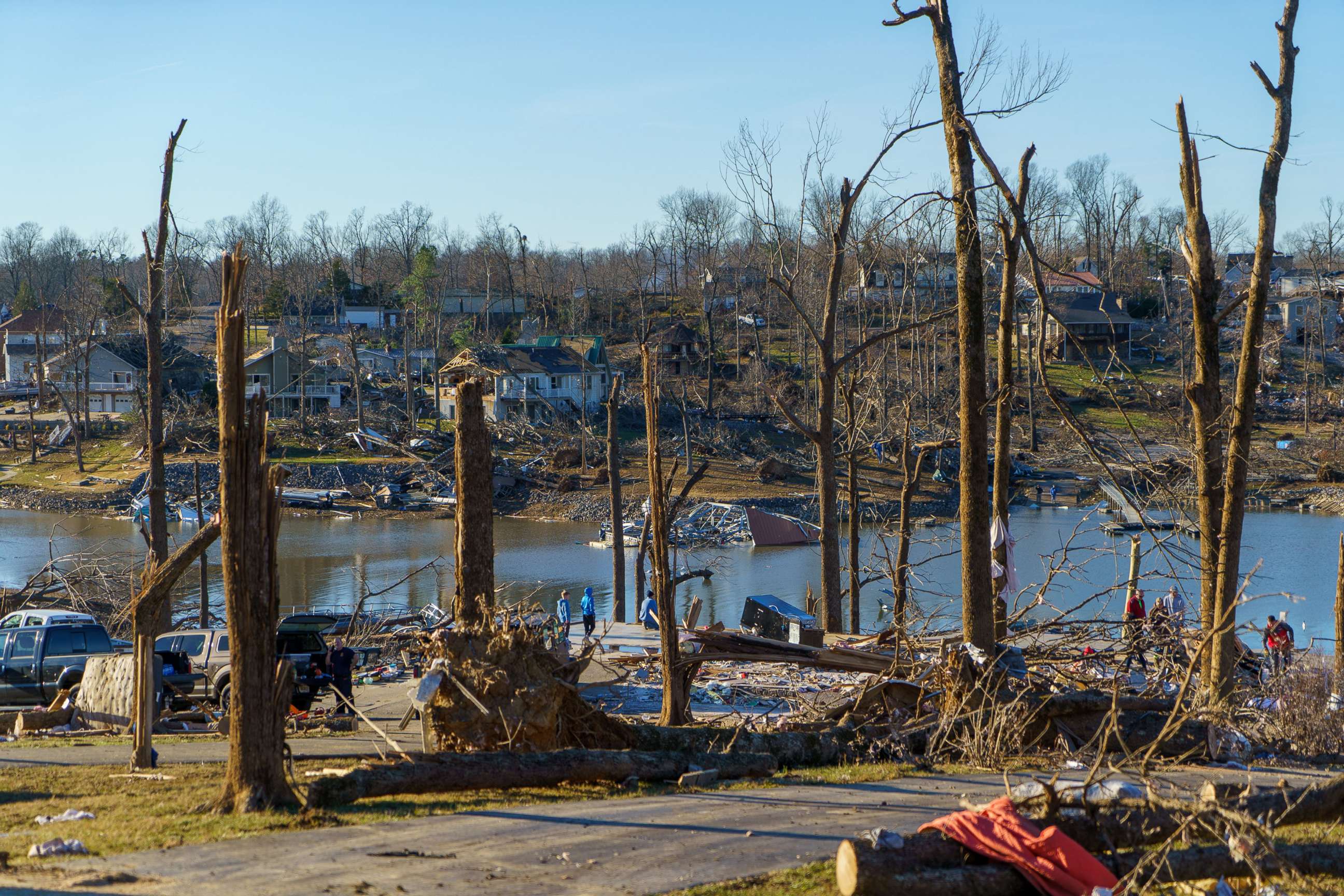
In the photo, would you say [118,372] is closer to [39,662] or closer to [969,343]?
[39,662]

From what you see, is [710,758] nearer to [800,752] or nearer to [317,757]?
[800,752]

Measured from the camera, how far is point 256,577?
830 centimetres

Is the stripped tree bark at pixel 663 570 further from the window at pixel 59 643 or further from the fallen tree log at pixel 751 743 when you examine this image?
the window at pixel 59 643

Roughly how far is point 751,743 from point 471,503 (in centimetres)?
407

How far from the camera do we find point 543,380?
2751 inches

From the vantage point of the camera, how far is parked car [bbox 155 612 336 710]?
16.3 meters

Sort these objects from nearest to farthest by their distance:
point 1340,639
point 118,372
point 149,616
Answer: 1. point 149,616
2. point 1340,639
3. point 118,372

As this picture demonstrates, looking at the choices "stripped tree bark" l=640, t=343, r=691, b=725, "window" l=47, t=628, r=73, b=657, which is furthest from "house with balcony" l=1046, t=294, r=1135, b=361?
"window" l=47, t=628, r=73, b=657

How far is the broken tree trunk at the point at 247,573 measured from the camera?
8.20m

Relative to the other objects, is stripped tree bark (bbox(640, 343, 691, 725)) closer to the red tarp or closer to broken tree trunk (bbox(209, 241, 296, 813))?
broken tree trunk (bbox(209, 241, 296, 813))

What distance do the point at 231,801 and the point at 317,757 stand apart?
269 centimetres

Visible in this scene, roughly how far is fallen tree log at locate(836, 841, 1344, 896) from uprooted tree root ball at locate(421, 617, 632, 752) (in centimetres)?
411

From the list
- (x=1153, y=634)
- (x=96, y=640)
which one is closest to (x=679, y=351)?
(x=96, y=640)

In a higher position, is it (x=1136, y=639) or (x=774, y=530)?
(x=1136, y=639)
